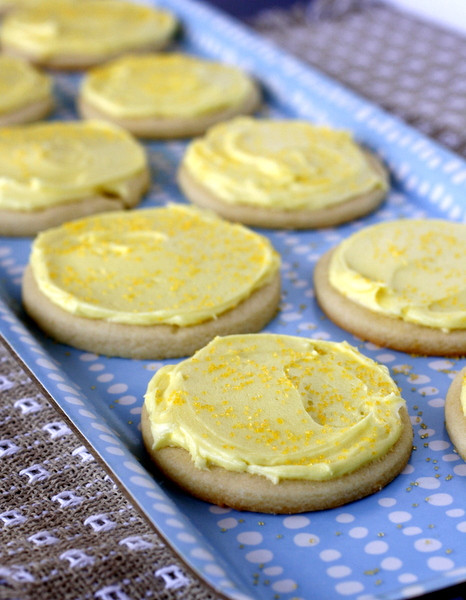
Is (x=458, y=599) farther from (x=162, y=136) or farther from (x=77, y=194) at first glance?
(x=162, y=136)

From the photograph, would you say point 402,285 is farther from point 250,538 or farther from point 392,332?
point 250,538


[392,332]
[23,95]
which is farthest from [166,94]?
[392,332]

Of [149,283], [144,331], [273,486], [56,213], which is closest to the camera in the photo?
[273,486]

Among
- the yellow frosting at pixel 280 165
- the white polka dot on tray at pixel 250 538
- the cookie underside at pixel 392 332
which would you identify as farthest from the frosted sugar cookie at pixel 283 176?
the white polka dot on tray at pixel 250 538

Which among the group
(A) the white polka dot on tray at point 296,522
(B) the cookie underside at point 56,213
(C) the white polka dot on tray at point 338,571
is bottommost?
(B) the cookie underside at point 56,213

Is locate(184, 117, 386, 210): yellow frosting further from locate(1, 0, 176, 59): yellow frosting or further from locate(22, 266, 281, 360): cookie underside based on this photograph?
locate(1, 0, 176, 59): yellow frosting

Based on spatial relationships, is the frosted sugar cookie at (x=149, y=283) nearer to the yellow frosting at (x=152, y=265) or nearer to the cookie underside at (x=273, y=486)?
the yellow frosting at (x=152, y=265)

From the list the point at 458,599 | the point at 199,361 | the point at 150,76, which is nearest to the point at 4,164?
the point at 150,76
